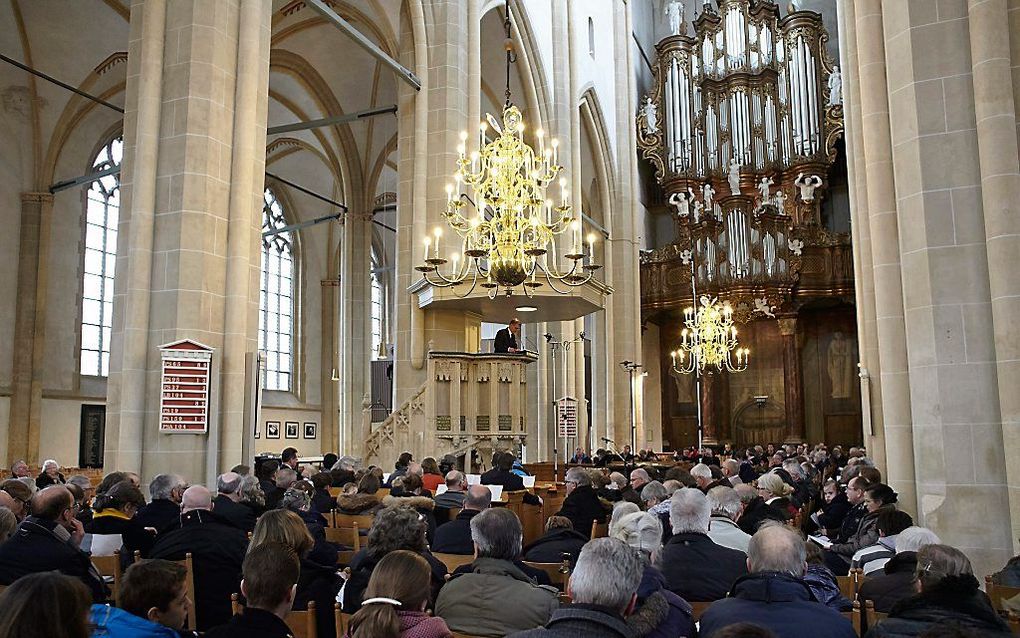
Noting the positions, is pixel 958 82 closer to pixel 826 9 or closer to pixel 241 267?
pixel 241 267

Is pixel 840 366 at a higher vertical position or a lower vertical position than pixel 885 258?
higher

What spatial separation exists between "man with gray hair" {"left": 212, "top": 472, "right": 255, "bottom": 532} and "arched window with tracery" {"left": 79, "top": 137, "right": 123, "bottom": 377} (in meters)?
13.8

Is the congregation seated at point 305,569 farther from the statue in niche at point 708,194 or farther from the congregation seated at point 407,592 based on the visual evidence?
the statue in niche at point 708,194

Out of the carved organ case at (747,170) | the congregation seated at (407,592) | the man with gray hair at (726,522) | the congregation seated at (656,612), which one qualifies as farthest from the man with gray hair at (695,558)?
the carved organ case at (747,170)

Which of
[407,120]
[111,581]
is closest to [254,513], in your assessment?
[111,581]

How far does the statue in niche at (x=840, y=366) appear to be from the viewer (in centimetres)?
2533

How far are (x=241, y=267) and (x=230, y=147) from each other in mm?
1354

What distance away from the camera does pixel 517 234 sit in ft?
33.2

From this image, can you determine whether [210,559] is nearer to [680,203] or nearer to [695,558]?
[695,558]

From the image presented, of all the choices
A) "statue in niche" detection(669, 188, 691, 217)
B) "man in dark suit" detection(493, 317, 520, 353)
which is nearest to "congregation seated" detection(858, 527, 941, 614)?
"man in dark suit" detection(493, 317, 520, 353)

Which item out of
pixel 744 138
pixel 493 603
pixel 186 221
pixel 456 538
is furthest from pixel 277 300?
pixel 493 603

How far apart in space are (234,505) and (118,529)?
0.76m

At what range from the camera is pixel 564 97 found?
2022cm

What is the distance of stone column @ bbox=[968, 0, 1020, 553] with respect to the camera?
19.8ft
